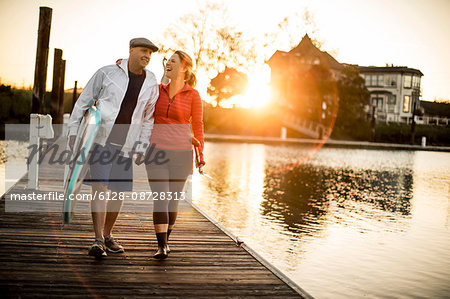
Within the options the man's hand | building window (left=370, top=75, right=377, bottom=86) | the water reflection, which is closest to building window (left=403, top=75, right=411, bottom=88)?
building window (left=370, top=75, right=377, bottom=86)

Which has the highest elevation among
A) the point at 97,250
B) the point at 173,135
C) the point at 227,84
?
the point at 227,84

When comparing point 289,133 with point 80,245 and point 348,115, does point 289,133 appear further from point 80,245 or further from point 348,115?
point 80,245

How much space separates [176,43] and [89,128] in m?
52.6

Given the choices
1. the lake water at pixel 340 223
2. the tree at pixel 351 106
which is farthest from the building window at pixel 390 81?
the lake water at pixel 340 223

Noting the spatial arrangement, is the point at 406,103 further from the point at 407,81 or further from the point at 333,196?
the point at 333,196

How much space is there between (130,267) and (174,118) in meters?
1.51

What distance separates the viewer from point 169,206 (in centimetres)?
538

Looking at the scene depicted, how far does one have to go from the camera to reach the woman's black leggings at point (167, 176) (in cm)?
514

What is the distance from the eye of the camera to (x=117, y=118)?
5059mm

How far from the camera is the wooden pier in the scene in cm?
433

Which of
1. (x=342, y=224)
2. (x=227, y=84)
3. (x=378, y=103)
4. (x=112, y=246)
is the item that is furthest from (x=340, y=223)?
(x=378, y=103)

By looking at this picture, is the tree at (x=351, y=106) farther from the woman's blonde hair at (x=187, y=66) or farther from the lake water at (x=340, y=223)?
the woman's blonde hair at (x=187, y=66)

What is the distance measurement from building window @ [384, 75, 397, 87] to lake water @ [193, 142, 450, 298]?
6469 cm

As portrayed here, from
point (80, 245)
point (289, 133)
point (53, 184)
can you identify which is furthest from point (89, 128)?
point (289, 133)
